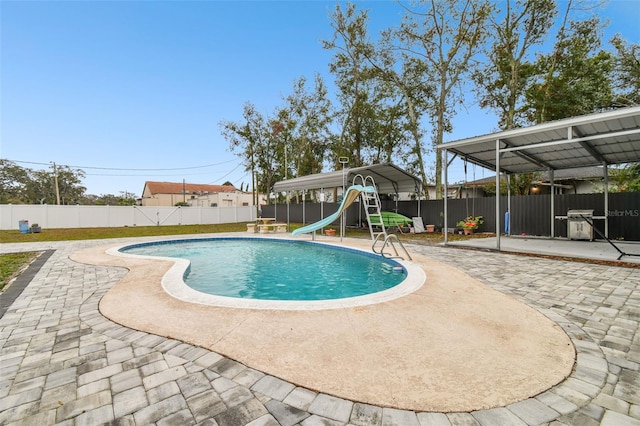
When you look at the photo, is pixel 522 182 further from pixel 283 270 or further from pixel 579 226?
pixel 283 270

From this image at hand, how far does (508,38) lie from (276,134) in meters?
16.7

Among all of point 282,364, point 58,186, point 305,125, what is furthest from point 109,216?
point 58,186

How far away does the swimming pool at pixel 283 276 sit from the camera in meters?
3.64

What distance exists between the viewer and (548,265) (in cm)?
562

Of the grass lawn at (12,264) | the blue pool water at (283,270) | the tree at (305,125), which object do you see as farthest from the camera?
the tree at (305,125)

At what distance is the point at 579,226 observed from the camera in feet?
29.6

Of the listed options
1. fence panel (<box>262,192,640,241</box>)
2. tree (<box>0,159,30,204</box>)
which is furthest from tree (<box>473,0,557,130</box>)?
tree (<box>0,159,30,204</box>)

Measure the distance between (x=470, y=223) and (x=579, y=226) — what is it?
3333 millimetres

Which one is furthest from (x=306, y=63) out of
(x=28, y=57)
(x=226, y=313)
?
(x=226, y=313)

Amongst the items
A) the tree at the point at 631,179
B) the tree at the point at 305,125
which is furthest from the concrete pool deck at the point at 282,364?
the tree at the point at 305,125

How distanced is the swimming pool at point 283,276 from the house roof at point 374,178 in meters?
3.38

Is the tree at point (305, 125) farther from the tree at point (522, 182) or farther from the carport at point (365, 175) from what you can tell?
the tree at point (522, 182)

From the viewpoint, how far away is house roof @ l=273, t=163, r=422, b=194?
1170 centimetres

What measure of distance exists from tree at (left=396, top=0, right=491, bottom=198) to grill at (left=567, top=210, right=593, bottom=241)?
20.3ft
